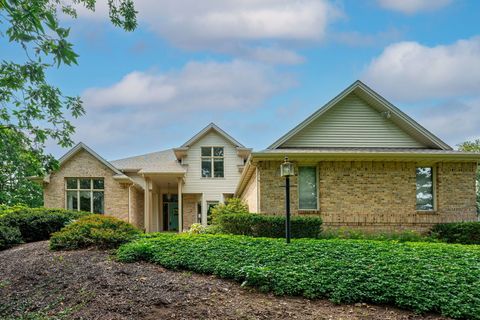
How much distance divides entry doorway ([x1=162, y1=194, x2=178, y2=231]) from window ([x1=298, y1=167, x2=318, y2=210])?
47.5ft

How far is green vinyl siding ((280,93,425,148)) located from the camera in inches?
574

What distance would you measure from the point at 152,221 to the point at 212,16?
17.8 meters

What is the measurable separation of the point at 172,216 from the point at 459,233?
17.9 meters

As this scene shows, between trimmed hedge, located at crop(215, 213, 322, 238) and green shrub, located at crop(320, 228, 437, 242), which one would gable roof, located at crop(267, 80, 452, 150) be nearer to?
trimmed hedge, located at crop(215, 213, 322, 238)

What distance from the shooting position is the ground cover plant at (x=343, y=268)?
6.63 m

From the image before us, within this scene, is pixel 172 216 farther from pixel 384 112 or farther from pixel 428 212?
pixel 428 212

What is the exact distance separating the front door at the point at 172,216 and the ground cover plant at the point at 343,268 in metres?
17.1

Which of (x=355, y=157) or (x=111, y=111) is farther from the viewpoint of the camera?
(x=355, y=157)

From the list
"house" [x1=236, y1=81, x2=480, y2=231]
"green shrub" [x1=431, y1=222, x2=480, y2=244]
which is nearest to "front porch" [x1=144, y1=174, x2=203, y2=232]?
"house" [x1=236, y1=81, x2=480, y2=231]

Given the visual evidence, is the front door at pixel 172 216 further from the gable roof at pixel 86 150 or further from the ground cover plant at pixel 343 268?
the ground cover plant at pixel 343 268

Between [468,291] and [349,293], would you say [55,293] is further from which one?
[468,291]

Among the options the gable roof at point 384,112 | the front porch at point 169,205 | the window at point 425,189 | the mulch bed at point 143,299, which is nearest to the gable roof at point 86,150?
the front porch at point 169,205

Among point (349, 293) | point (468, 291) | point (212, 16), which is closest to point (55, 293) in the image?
point (349, 293)

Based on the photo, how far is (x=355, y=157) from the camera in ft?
44.0
